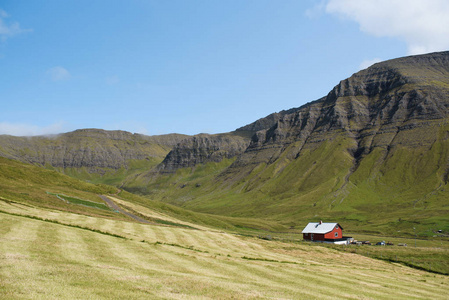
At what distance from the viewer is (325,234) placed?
398 ft

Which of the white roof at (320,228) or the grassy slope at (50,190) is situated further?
the white roof at (320,228)

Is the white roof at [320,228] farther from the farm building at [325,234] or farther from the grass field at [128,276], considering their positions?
the grass field at [128,276]

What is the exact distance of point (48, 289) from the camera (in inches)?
743

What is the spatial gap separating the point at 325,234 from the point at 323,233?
74 centimetres

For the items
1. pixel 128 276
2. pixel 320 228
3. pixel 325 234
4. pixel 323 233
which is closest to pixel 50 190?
pixel 323 233

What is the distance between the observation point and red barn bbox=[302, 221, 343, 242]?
121438mm

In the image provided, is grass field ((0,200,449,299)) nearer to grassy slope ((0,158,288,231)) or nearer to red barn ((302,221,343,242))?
grassy slope ((0,158,288,231))

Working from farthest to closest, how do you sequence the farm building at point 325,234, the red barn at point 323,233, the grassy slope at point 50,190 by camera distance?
the red barn at point 323,233
the farm building at point 325,234
the grassy slope at point 50,190

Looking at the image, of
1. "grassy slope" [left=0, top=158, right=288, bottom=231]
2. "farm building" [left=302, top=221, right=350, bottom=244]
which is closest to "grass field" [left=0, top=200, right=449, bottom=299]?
"grassy slope" [left=0, top=158, right=288, bottom=231]

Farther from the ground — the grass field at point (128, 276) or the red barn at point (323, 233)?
the grass field at point (128, 276)

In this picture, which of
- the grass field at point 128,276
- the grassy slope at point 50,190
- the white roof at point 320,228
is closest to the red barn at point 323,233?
the white roof at point 320,228

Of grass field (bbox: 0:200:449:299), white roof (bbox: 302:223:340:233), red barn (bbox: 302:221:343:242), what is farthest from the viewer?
white roof (bbox: 302:223:340:233)

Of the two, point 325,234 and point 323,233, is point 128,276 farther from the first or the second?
point 325,234

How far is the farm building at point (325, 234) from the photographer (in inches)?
4771
